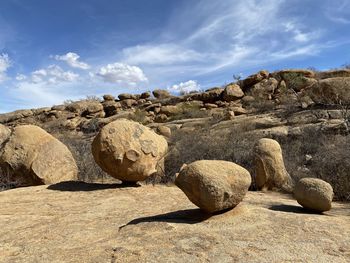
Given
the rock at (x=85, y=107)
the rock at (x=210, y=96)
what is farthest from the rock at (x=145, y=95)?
the rock at (x=210, y=96)

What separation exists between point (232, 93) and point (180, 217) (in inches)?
742

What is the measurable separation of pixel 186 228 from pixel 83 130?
21.4 m

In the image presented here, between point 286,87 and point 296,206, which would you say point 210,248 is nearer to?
point 296,206

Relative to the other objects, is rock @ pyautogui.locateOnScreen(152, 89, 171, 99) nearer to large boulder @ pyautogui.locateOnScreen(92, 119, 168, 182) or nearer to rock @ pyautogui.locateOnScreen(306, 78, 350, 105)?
rock @ pyautogui.locateOnScreen(306, 78, 350, 105)

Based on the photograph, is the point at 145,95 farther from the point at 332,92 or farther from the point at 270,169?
the point at 270,169

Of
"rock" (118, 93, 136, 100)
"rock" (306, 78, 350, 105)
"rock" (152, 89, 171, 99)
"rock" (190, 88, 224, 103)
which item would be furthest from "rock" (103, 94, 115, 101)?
"rock" (306, 78, 350, 105)

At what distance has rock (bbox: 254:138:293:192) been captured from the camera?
755 centimetres

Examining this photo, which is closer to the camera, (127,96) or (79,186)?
(79,186)

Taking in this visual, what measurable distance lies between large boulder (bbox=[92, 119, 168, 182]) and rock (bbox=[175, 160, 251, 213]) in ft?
7.17

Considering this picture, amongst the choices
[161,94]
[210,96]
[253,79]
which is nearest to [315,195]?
[253,79]

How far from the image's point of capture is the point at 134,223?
4.50 meters

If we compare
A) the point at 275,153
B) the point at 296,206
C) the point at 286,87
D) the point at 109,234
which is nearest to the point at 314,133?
the point at 275,153

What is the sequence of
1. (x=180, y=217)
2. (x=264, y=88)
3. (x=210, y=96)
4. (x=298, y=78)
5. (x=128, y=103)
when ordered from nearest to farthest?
(x=180, y=217) < (x=298, y=78) < (x=264, y=88) < (x=210, y=96) < (x=128, y=103)

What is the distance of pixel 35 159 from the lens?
24.2 feet
